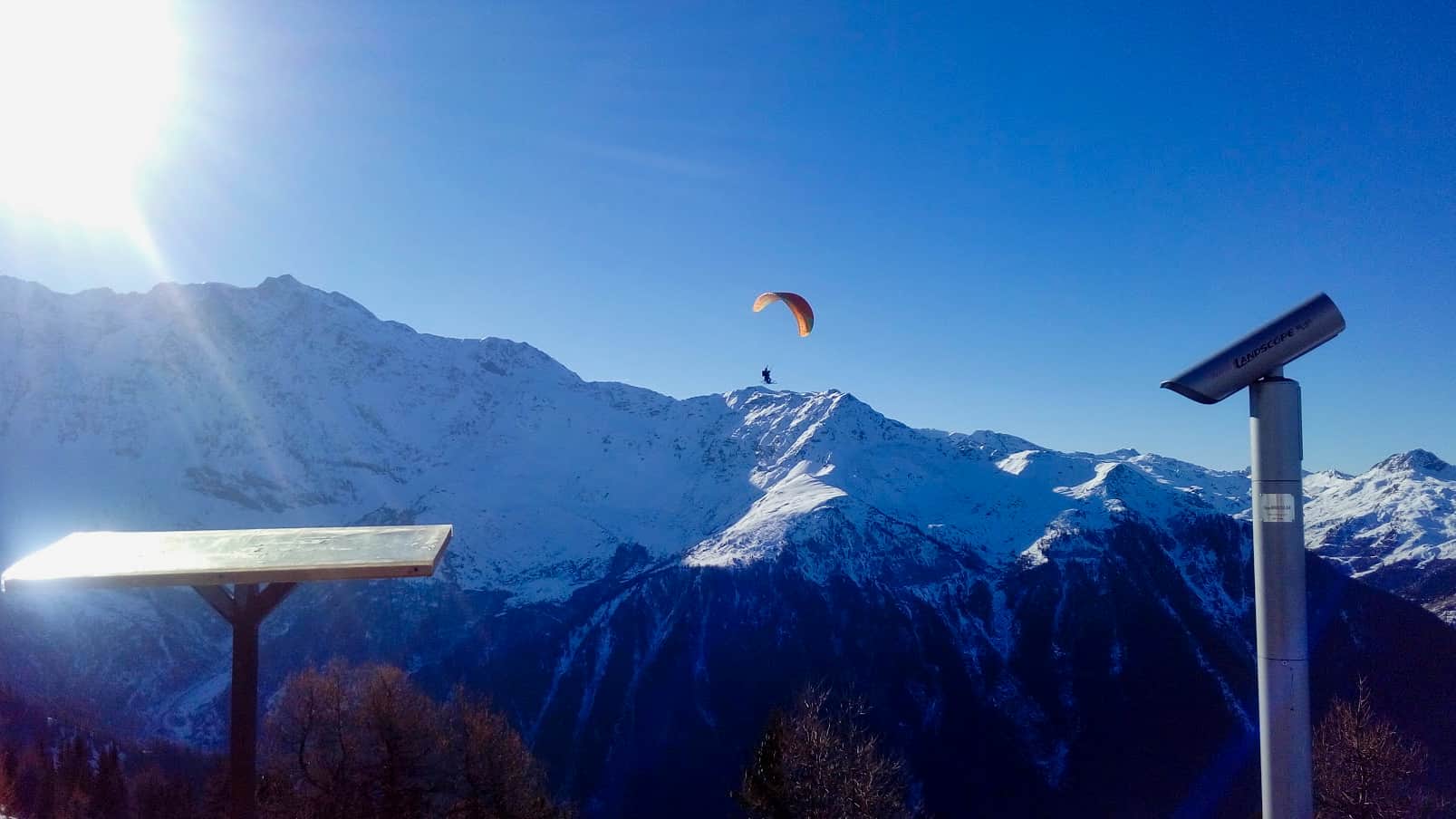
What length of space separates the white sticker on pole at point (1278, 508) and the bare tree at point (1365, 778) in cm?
1224

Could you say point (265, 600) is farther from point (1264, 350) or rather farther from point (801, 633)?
point (801, 633)

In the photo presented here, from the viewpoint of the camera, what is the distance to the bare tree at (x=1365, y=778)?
17375 millimetres

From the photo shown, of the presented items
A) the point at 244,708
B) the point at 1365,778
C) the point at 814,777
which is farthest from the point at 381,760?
the point at 1365,778

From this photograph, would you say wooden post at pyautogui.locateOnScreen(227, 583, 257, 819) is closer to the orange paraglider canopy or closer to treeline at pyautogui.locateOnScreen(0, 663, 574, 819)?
treeline at pyautogui.locateOnScreen(0, 663, 574, 819)

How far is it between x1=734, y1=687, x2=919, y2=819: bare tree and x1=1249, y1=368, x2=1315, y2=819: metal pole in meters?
16.8

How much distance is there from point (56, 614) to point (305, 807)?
144855 millimetres

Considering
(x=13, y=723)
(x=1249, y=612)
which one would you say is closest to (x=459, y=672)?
(x=13, y=723)

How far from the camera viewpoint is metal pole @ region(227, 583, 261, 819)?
394 inches

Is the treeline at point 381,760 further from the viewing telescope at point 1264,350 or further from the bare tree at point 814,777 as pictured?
the viewing telescope at point 1264,350

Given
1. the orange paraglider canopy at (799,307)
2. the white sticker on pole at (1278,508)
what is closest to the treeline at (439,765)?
the orange paraglider canopy at (799,307)

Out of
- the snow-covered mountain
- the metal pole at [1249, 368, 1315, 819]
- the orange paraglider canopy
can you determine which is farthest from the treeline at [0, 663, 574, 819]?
the snow-covered mountain

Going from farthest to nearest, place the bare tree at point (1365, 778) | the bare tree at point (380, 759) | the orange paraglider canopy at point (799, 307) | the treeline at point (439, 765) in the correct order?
the orange paraglider canopy at point (799, 307) < the bare tree at point (380, 759) < the treeline at point (439, 765) < the bare tree at point (1365, 778)

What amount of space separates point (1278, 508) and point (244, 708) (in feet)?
35.8

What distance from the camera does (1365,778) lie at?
17609mm
